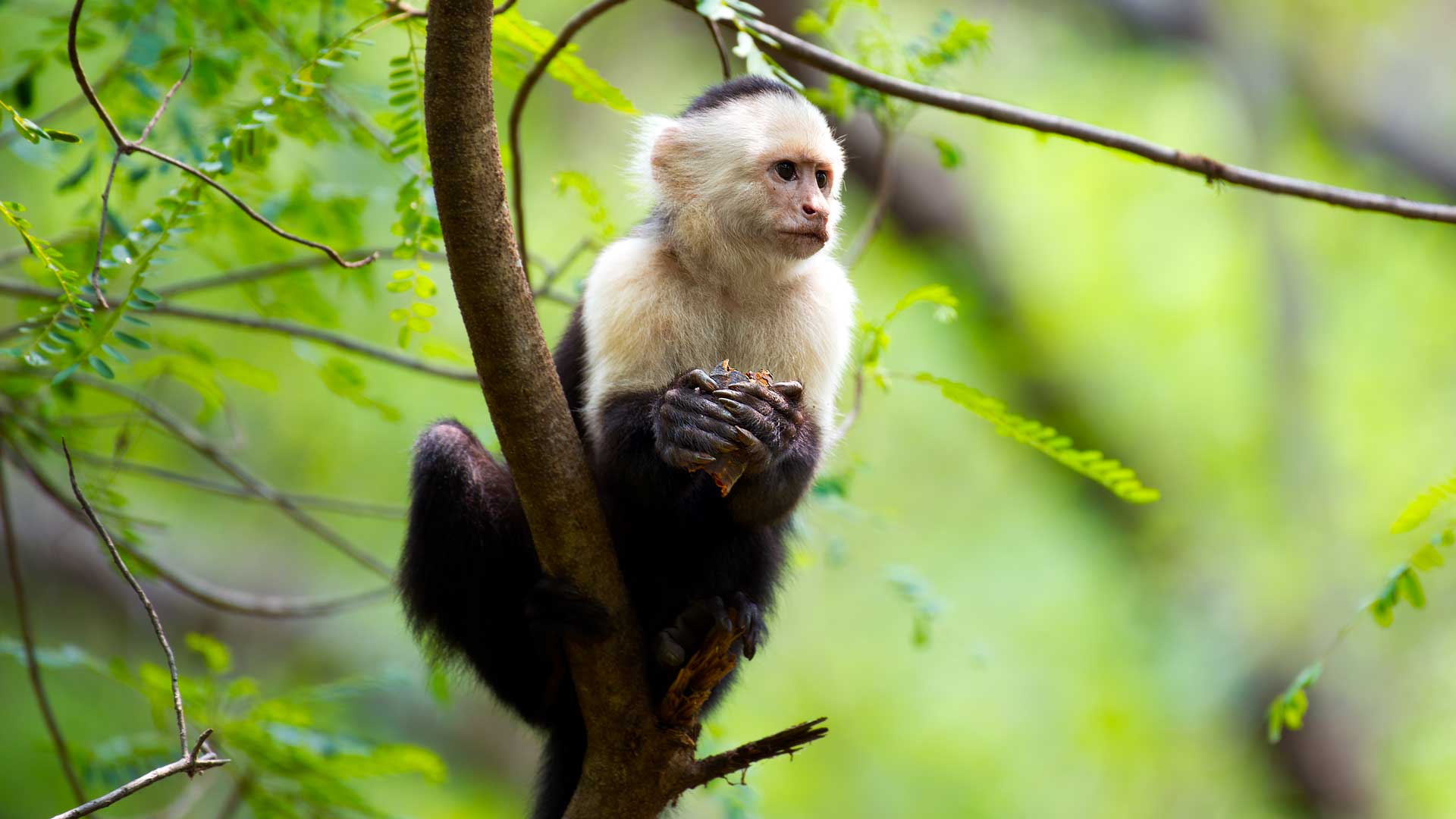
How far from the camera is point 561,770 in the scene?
149 inches

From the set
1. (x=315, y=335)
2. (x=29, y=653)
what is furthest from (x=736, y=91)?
(x=29, y=653)

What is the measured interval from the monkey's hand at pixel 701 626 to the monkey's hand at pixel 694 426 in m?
0.46

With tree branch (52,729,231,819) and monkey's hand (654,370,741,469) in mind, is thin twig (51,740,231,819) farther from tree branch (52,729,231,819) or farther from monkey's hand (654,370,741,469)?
monkey's hand (654,370,741,469)

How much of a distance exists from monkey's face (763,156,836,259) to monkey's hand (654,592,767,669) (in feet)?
3.34

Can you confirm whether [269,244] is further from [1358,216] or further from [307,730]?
[1358,216]

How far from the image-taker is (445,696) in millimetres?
4469

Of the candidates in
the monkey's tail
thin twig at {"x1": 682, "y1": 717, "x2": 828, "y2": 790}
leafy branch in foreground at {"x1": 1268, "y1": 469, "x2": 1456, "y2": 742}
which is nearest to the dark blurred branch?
the monkey's tail

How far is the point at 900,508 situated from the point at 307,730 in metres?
6.30

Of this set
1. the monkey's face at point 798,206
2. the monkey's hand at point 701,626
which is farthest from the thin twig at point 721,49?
the monkey's hand at point 701,626

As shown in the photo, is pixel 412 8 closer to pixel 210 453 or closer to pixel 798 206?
pixel 798 206

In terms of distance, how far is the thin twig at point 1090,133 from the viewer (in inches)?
130

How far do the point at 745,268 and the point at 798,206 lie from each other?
24 centimetres

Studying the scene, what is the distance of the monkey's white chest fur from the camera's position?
11.4ft

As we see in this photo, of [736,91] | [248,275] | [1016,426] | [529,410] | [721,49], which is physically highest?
[721,49]
